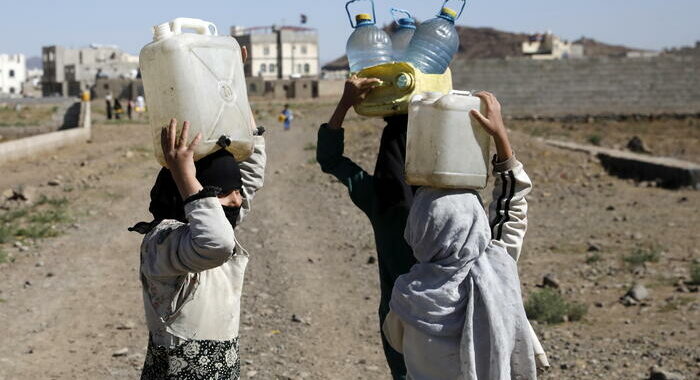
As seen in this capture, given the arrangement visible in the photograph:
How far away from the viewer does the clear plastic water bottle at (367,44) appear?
11.1 feet

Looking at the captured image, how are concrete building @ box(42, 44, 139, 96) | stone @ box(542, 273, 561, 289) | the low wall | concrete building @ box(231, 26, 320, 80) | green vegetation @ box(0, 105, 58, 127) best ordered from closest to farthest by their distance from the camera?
1. stone @ box(542, 273, 561, 289)
2. the low wall
3. green vegetation @ box(0, 105, 58, 127)
4. concrete building @ box(42, 44, 139, 96)
5. concrete building @ box(231, 26, 320, 80)

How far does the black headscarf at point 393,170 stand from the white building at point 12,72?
11025 cm

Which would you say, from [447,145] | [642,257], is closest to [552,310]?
[642,257]

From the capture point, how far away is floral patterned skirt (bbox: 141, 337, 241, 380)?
9.18 feet

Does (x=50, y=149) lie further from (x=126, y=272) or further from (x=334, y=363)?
(x=334, y=363)

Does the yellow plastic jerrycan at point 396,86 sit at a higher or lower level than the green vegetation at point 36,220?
higher

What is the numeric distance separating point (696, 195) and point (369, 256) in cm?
629

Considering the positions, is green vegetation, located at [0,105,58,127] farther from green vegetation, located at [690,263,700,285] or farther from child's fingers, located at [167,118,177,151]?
child's fingers, located at [167,118,177,151]

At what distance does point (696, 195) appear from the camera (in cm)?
1332

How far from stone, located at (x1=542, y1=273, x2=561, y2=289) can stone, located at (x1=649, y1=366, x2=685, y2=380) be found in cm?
256

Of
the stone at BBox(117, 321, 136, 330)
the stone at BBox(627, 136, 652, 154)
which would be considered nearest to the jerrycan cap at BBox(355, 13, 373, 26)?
the stone at BBox(117, 321, 136, 330)

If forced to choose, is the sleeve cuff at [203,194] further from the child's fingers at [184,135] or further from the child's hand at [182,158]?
the child's fingers at [184,135]

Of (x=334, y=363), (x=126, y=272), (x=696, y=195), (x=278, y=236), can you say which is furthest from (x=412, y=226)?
(x=696, y=195)

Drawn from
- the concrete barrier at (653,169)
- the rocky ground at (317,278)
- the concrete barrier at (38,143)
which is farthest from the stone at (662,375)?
the concrete barrier at (38,143)
